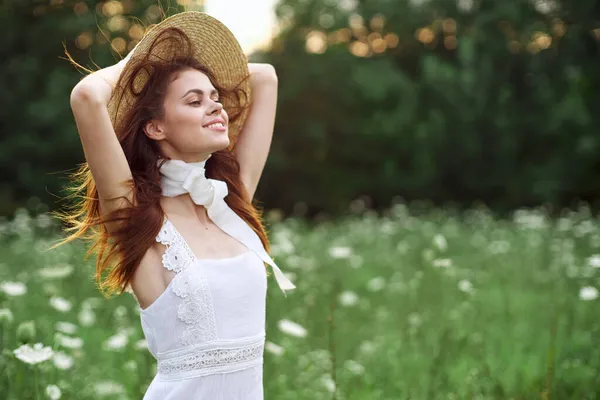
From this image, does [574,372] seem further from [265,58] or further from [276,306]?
[265,58]

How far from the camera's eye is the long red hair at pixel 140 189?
1.72m

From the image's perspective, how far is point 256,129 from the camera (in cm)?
221

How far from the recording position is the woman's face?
5.91 ft

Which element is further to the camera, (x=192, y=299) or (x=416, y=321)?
(x=416, y=321)

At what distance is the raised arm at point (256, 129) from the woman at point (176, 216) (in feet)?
0.53

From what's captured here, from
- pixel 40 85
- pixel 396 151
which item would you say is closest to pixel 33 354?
pixel 40 85

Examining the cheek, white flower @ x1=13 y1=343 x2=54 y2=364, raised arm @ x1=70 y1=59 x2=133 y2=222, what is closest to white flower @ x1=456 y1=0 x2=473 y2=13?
white flower @ x1=13 y1=343 x2=54 y2=364

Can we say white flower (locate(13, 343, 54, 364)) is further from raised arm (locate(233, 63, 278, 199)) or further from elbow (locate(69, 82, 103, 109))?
elbow (locate(69, 82, 103, 109))

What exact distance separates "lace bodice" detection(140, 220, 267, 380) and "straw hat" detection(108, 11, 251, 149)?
14.2 inches

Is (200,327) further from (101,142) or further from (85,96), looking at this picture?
(85,96)

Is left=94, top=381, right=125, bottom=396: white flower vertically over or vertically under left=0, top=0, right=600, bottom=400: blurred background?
over

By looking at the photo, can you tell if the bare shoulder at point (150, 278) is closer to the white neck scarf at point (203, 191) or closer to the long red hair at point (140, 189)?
the long red hair at point (140, 189)

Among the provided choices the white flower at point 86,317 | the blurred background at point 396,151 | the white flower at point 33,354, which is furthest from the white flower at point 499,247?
the white flower at point 33,354

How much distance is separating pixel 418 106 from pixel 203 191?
22.1 m
